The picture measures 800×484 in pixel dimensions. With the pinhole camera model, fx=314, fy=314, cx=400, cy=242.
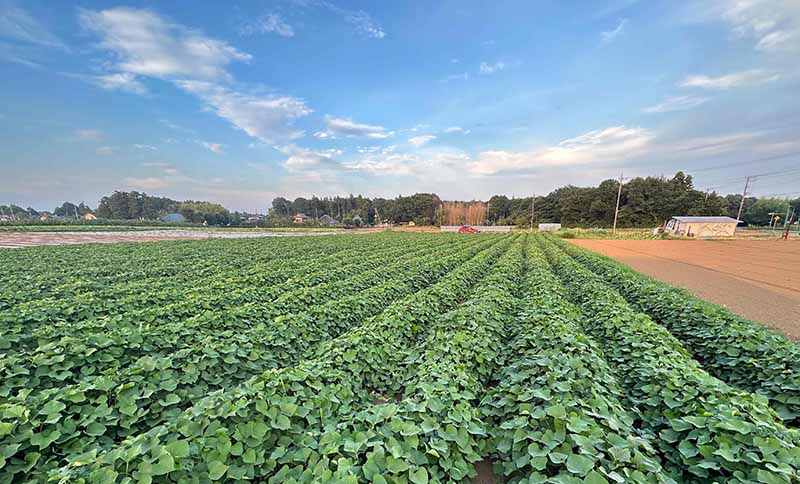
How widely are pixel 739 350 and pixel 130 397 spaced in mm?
8224

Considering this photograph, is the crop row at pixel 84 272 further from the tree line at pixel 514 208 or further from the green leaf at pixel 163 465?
the tree line at pixel 514 208

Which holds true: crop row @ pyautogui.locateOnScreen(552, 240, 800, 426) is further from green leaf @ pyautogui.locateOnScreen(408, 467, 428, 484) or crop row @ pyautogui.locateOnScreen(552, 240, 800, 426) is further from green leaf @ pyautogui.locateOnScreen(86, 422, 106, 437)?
green leaf @ pyautogui.locateOnScreen(86, 422, 106, 437)

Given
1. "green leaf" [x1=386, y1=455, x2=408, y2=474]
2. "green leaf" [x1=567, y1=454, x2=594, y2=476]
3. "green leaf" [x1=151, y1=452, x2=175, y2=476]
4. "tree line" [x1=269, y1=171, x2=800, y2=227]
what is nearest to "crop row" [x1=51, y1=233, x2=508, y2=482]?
"green leaf" [x1=151, y1=452, x2=175, y2=476]

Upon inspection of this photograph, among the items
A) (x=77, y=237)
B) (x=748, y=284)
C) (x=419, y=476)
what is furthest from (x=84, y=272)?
(x=77, y=237)

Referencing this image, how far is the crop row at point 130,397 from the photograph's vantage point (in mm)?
2689

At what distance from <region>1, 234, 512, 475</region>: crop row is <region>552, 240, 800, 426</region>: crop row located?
258 inches

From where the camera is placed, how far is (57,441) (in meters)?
2.72

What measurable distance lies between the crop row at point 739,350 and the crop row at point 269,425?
15.5 feet

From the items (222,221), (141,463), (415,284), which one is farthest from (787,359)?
(222,221)

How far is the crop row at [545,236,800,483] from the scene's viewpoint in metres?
2.21

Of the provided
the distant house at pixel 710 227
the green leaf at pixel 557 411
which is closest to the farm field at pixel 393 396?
the green leaf at pixel 557 411

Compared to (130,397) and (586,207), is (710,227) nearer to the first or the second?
(586,207)

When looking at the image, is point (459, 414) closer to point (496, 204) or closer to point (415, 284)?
point (415, 284)

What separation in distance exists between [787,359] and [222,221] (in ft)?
308
